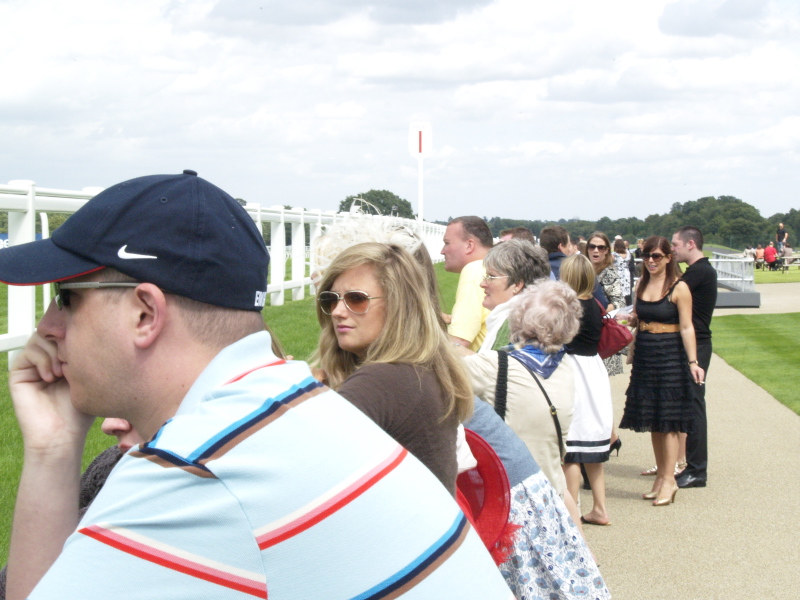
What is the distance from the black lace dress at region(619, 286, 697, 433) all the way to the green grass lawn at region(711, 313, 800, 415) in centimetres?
420

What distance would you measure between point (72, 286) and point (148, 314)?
15cm

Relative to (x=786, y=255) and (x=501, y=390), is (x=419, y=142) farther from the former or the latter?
(x=786, y=255)

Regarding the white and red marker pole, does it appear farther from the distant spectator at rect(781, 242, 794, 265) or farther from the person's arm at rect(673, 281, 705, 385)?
the distant spectator at rect(781, 242, 794, 265)

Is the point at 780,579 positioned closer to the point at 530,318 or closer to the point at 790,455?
the point at 530,318

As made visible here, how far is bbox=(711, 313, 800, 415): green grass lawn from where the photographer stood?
41.7 ft

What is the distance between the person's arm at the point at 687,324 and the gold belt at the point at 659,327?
66 millimetres

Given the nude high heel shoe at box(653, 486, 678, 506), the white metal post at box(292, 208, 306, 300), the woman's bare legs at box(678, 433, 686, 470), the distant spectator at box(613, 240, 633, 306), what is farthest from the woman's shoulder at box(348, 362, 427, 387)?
the distant spectator at box(613, 240, 633, 306)

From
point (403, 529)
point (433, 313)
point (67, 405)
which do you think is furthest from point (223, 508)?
point (433, 313)

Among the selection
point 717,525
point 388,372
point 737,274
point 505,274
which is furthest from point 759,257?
point 388,372

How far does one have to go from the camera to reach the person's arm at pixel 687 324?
724cm

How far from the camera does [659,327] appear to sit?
24.2 ft

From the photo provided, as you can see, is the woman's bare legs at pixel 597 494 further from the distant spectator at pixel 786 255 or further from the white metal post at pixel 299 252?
the distant spectator at pixel 786 255

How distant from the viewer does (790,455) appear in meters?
8.52

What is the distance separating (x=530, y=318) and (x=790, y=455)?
4.99m
